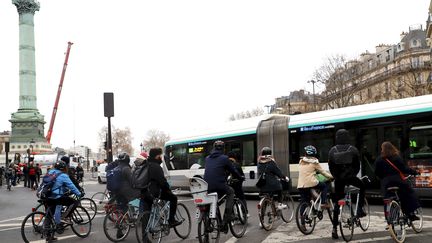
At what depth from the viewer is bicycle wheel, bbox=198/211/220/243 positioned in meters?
8.15

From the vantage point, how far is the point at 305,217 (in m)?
8.98

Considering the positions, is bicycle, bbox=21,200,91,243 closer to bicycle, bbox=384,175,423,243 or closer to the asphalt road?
the asphalt road

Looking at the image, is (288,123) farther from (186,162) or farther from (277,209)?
(277,209)

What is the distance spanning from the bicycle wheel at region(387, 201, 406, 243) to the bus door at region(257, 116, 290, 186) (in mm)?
8950

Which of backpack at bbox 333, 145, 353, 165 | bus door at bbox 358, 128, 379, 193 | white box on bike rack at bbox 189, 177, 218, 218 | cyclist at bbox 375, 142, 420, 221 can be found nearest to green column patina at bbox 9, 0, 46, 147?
bus door at bbox 358, 128, 379, 193

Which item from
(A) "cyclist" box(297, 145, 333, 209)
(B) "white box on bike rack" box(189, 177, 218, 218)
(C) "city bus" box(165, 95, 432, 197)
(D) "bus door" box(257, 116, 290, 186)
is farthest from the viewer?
(D) "bus door" box(257, 116, 290, 186)

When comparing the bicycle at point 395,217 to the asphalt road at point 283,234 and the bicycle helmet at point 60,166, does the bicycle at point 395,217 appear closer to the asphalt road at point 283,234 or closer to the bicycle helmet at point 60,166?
the asphalt road at point 283,234

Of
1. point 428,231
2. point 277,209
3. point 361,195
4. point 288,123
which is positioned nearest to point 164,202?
point 277,209

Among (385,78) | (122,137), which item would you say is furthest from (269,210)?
(122,137)

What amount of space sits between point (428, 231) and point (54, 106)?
293 feet

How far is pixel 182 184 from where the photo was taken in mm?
21719

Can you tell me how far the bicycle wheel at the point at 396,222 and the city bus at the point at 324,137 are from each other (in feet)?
17.7

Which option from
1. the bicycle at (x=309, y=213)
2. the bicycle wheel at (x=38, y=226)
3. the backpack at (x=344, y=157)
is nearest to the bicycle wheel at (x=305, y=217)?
the bicycle at (x=309, y=213)

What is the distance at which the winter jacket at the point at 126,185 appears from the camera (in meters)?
10.4
